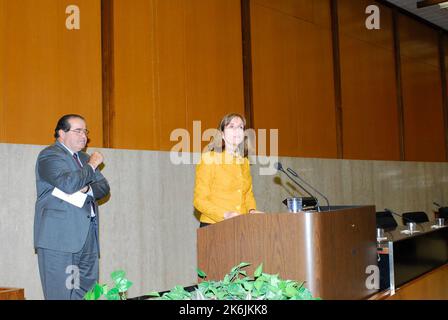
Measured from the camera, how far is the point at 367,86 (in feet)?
25.7

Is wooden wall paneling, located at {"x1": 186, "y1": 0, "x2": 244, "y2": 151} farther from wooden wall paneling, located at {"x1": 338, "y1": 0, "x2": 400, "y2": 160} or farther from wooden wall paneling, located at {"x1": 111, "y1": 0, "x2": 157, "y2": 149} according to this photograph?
wooden wall paneling, located at {"x1": 338, "y1": 0, "x2": 400, "y2": 160}

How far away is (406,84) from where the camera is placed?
8.77 meters

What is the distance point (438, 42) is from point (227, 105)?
5.98m

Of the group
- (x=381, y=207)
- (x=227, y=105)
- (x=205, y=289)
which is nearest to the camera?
(x=205, y=289)

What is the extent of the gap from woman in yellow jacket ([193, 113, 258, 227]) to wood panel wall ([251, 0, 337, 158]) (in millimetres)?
2843

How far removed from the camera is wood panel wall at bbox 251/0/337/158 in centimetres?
598

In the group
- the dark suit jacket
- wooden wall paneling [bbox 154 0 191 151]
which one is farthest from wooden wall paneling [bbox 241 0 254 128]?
the dark suit jacket

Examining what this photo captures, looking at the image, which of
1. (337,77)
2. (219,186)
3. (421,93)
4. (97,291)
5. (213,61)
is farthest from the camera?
(421,93)

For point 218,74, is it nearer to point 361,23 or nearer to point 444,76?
point 361,23

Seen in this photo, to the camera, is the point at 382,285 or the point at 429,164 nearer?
the point at 382,285

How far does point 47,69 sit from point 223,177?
5.97 ft
